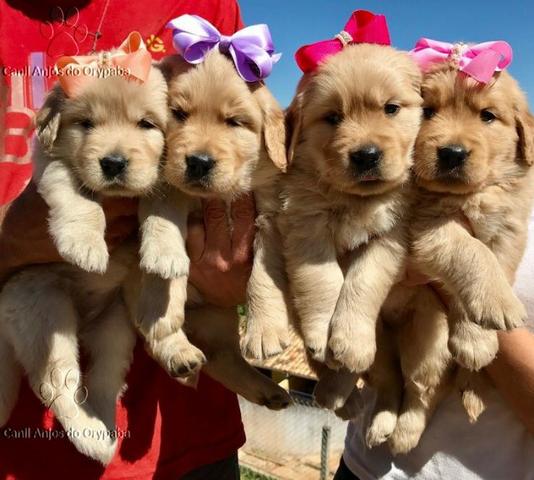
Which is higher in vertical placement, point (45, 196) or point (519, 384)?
point (45, 196)

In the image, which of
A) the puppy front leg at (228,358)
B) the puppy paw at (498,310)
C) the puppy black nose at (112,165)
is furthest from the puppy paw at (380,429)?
the puppy black nose at (112,165)

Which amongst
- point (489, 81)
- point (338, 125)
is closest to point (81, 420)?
point (338, 125)

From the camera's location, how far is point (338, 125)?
8.29 feet

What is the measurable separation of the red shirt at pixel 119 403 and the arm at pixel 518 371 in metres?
1.29

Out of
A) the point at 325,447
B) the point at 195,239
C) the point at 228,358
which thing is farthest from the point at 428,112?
the point at 325,447

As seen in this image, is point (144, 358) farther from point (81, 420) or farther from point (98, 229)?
point (98, 229)

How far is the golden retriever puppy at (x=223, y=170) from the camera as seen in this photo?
2.35 meters

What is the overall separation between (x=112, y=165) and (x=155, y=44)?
825mm

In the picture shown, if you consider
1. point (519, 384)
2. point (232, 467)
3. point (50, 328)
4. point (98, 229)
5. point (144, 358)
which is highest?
point (98, 229)

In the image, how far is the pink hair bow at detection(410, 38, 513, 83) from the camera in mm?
2414

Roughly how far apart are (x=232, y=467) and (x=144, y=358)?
2.34 feet

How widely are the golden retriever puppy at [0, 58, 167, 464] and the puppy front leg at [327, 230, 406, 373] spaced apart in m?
0.93

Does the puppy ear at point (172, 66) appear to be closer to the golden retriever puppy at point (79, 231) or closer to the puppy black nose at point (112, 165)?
the golden retriever puppy at point (79, 231)

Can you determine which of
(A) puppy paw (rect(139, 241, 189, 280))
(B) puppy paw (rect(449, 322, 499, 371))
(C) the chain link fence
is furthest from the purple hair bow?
(C) the chain link fence
